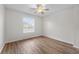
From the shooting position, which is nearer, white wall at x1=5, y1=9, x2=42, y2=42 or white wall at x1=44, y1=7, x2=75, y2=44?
white wall at x1=5, y1=9, x2=42, y2=42

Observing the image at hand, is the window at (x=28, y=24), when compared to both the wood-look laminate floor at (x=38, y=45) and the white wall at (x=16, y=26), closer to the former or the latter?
the white wall at (x=16, y=26)

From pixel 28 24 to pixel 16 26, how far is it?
0.25 metres

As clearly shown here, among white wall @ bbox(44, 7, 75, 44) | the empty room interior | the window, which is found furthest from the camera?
white wall @ bbox(44, 7, 75, 44)

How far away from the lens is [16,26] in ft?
4.91

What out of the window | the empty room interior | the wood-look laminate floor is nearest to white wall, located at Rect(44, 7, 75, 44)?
the empty room interior

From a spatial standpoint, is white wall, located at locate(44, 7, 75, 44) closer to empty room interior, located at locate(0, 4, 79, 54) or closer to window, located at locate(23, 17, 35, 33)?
empty room interior, located at locate(0, 4, 79, 54)

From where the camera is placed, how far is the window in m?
1.58

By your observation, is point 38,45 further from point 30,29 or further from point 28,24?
point 28,24

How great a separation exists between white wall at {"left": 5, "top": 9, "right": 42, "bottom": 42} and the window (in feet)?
0.21

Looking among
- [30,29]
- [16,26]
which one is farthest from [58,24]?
[16,26]
